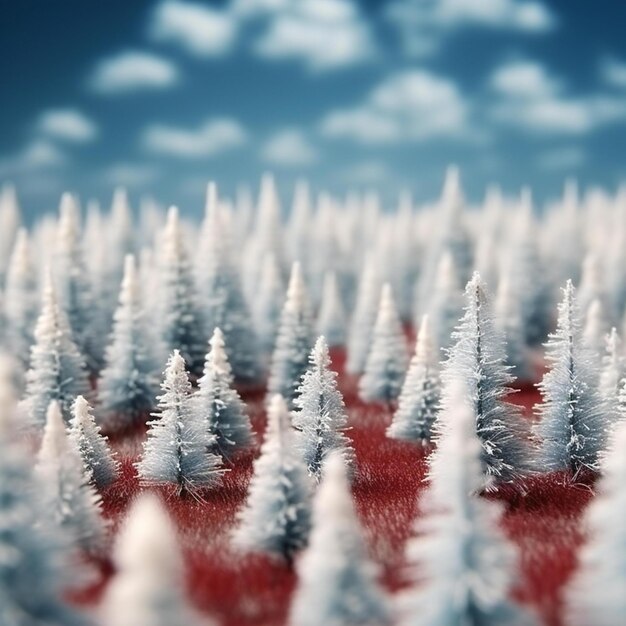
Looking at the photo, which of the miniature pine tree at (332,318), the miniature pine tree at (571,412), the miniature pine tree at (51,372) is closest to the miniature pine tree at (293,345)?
the miniature pine tree at (51,372)

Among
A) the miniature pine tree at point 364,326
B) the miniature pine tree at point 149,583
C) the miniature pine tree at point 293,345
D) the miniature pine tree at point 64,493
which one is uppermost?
the miniature pine tree at point 364,326

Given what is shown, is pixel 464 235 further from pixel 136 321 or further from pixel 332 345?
pixel 136 321

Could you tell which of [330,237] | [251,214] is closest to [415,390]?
[330,237]

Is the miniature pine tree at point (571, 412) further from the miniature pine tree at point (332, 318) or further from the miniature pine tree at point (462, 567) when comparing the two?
the miniature pine tree at point (332, 318)

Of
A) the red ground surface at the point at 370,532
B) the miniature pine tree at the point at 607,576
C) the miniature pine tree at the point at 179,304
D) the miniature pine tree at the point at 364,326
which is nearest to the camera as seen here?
the miniature pine tree at the point at 607,576

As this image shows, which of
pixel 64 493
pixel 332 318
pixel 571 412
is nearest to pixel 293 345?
pixel 571 412

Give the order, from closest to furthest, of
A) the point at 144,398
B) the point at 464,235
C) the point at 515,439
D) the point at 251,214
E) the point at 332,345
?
1. the point at 515,439
2. the point at 144,398
3. the point at 332,345
4. the point at 464,235
5. the point at 251,214
